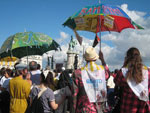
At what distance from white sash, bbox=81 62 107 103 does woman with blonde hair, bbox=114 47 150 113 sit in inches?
13.5

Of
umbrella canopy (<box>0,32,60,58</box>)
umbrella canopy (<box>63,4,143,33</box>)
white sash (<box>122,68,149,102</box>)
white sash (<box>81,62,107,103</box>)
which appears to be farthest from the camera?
umbrella canopy (<box>0,32,60,58</box>)

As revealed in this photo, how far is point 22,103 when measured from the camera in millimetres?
4160

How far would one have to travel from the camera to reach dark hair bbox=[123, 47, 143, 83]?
3.05 metres

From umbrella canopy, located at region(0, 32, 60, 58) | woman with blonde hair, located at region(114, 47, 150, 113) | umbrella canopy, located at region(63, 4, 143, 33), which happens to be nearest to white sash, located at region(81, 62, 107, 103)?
woman with blonde hair, located at region(114, 47, 150, 113)

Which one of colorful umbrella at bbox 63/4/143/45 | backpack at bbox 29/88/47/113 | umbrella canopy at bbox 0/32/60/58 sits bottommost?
backpack at bbox 29/88/47/113

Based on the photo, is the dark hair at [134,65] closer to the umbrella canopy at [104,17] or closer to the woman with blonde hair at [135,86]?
the woman with blonde hair at [135,86]

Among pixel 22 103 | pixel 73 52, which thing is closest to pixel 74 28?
pixel 22 103

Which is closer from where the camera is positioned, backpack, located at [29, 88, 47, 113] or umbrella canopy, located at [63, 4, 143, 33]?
backpack, located at [29, 88, 47, 113]

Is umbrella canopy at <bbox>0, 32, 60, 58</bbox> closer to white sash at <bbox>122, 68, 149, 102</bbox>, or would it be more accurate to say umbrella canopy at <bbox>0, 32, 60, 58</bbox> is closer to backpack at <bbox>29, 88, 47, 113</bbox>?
backpack at <bbox>29, 88, 47, 113</bbox>

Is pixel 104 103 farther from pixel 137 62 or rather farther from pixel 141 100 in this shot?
pixel 137 62

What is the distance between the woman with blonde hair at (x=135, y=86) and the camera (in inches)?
119

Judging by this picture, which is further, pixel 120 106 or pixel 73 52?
pixel 73 52

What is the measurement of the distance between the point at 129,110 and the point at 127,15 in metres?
3.14

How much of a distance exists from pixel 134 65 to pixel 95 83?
68 cm
